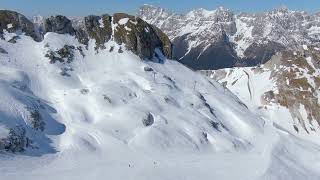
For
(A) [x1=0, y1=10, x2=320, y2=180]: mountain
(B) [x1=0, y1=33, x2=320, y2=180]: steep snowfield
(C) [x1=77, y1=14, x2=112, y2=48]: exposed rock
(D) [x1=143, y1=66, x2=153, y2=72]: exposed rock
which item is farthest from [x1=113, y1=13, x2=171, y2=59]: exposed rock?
(D) [x1=143, y1=66, x2=153, y2=72]: exposed rock

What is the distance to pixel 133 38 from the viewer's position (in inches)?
5295

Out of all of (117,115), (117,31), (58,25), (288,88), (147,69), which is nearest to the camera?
(117,115)

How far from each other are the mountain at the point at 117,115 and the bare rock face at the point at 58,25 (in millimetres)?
257

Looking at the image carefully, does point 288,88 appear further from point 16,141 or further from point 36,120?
point 16,141

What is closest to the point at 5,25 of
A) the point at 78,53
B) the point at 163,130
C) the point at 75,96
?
the point at 78,53

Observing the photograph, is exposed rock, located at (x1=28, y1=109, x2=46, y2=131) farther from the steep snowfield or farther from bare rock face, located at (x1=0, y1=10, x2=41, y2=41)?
bare rock face, located at (x1=0, y1=10, x2=41, y2=41)

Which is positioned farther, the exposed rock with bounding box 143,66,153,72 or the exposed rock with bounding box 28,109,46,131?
the exposed rock with bounding box 143,66,153,72

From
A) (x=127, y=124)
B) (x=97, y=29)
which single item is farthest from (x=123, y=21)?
(x=127, y=124)

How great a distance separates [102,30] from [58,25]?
12.2 metres

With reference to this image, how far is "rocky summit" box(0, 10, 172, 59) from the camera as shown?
123250 millimetres

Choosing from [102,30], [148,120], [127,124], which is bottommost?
[148,120]

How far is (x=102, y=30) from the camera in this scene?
445 ft

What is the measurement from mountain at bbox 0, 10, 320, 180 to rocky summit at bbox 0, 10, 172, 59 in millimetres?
284

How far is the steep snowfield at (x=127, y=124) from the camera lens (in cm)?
7912
